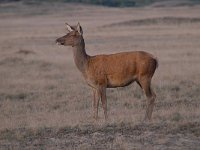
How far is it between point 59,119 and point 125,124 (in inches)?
84.6

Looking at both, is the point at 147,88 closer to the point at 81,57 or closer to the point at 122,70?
the point at 122,70

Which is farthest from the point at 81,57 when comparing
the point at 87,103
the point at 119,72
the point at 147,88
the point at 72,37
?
the point at 87,103

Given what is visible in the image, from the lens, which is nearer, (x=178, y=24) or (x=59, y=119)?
(x=59, y=119)

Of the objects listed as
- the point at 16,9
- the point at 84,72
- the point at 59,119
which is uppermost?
the point at 84,72

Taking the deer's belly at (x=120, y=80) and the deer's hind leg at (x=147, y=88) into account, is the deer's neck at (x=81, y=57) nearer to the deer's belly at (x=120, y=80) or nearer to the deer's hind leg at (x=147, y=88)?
the deer's belly at (x=120, y=80)

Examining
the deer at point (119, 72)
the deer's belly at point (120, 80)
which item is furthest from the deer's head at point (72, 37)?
the deer's belly at point (120, 80)

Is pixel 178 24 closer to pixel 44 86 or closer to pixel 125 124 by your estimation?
pixel 44 86

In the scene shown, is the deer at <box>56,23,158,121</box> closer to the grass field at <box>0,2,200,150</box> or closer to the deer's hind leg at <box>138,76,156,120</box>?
the deer's hind leg at <box>138,76,156,120</box>

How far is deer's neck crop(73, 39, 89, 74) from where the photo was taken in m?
14.0

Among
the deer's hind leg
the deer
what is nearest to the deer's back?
the deer

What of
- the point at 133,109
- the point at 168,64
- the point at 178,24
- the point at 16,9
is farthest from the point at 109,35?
the point at 16,9

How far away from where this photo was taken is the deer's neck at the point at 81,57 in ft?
46.1

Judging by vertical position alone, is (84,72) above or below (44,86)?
above

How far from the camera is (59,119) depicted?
13938mm
